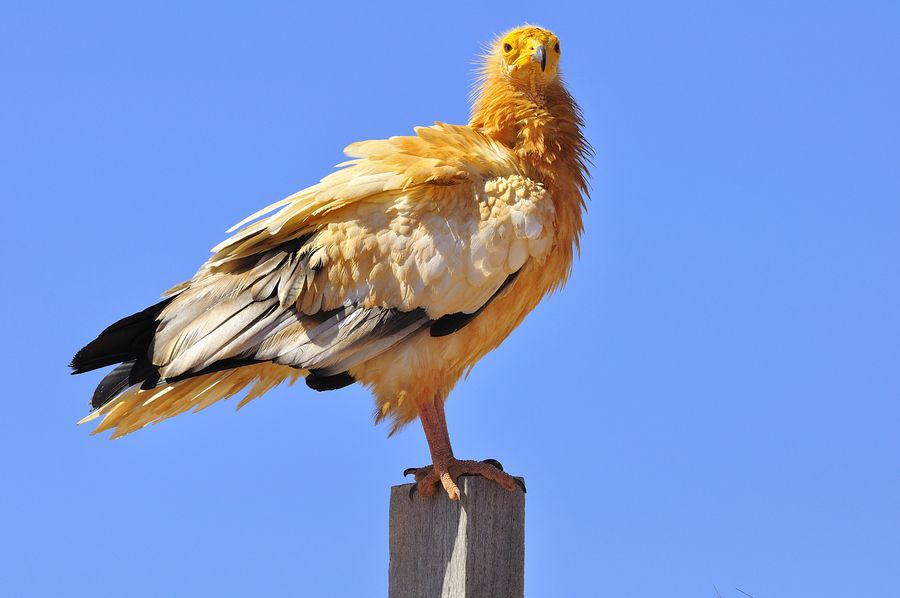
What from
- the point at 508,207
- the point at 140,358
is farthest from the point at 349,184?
the point at 140,358

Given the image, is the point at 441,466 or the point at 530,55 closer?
the point at 441,466

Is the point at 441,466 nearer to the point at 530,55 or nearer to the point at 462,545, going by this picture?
the point at 462,545

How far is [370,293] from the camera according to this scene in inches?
213

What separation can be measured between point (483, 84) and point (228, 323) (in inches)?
89.7

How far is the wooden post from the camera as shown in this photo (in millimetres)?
4543

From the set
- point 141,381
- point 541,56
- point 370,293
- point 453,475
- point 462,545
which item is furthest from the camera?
point 541,56

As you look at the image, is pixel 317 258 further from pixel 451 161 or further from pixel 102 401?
pixel 102 401

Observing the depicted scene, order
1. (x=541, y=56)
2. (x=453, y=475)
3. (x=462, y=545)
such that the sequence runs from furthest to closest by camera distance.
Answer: (x=541, y=56)
(x=453, y=475)
(x=462, y=545)

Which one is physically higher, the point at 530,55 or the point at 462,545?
the point at 530,55

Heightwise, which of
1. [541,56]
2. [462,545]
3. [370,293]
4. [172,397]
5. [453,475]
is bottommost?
[462,545]

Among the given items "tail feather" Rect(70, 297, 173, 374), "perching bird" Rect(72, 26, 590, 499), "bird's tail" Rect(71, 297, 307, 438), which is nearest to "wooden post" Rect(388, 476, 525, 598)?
"perching bird" Rect(72, 26, 590, 499)

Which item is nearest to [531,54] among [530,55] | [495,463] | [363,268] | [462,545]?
[530,55]

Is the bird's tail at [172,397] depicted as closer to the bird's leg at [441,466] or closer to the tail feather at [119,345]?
the tail feather at [119,345]

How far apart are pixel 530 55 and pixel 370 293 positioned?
6.04ft
